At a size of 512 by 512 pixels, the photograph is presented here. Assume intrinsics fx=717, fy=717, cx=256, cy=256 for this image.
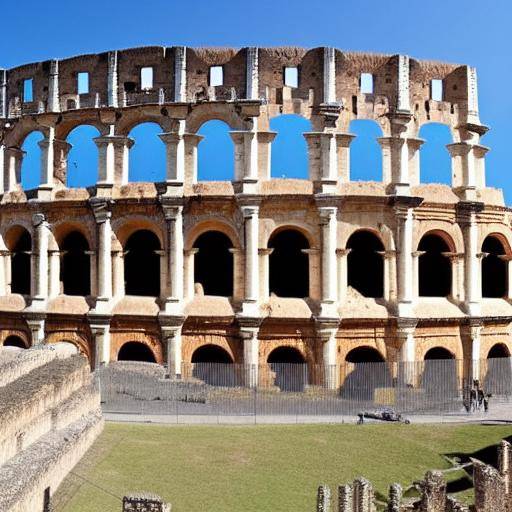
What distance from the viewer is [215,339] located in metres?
22.5

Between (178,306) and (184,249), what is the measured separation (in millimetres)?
1846

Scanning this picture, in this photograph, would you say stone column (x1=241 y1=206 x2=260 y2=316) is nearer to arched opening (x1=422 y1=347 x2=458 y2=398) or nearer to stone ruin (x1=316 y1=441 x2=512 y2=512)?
arched opening (x1=422 y1=347 x2=458 y2=398)

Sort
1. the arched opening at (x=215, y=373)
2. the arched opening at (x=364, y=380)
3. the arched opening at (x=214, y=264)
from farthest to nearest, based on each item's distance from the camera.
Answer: the arched opening at (x=214, y=264)
the arched opening at (x=215, y=373)
the arched opening at (x=364, y=380)

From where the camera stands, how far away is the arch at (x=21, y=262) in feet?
86.4

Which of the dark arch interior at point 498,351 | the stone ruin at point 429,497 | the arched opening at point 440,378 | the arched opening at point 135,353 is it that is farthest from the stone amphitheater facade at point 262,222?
the stone ruin at point 429,497

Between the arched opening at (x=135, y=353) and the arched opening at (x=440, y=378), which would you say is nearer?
the arched opening at (x=440, y=378)

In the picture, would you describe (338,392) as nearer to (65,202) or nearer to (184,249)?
(184,249)

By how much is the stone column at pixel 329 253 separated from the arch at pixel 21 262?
11.1m

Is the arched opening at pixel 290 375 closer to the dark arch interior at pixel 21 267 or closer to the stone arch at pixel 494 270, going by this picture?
the stone arch at pixel 494 270

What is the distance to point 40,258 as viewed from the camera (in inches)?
959

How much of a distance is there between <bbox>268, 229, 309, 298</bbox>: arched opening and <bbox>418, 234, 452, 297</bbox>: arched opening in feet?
13.8

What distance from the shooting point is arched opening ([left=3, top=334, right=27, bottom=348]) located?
24.9 metres

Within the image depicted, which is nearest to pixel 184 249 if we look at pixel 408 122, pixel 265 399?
pixel 265 399

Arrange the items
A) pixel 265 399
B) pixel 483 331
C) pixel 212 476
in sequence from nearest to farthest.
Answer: pixel 212 476 → pixel 265 399 → pixel 483 331
